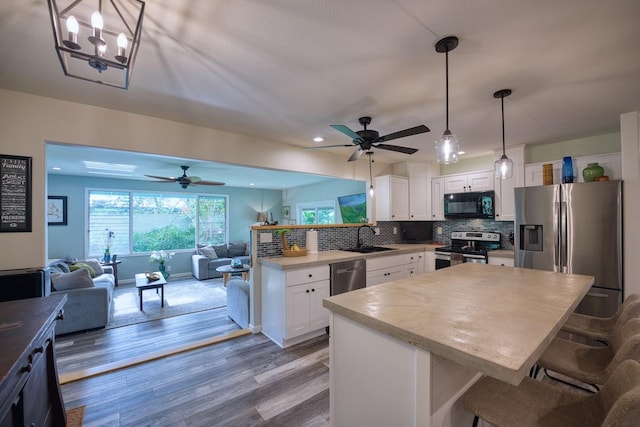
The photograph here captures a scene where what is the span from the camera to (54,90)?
7.11 ft

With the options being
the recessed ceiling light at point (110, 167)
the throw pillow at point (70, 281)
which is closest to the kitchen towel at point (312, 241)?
the throw pillow at point (70, 281)

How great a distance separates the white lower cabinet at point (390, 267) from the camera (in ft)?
12.3

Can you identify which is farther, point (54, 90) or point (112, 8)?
point (54, 90)

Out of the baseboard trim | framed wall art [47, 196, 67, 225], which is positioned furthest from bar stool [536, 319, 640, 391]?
framed wall art [47, 196, 67, 225]

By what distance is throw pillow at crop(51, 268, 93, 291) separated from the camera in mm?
3482

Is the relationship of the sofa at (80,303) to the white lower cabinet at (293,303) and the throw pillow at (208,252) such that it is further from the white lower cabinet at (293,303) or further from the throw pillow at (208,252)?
the throw pillow at (208,252)

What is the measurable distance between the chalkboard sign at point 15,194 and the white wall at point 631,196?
552 cm

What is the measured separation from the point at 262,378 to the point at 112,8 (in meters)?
2.76

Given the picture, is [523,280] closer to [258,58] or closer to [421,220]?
[258,58]

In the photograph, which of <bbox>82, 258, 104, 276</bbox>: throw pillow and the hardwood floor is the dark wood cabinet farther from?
<bbox>82, 258, 104, 276</bbox>: throw pillow

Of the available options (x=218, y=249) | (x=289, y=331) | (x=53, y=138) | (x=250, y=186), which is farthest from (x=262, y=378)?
(x=250, y=186)

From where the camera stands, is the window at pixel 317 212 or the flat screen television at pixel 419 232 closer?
the flat screen television at pixel 419 232

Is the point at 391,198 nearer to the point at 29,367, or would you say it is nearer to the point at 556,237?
A: the point at 556,237

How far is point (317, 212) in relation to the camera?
7.86m
